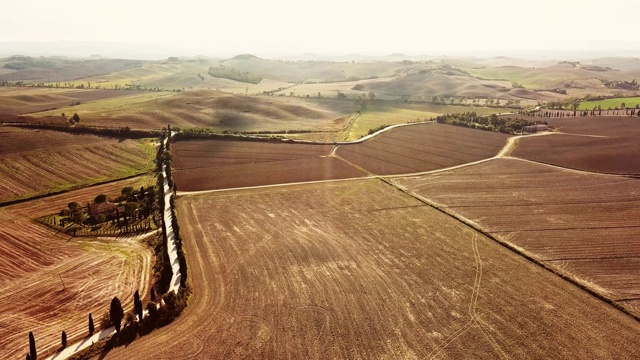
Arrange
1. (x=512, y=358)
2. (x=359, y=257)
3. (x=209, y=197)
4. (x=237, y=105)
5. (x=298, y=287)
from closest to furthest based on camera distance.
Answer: (x=512, y=358)
(x=298, y=287)
(x=359, y=257)
(x=209, y=197)
(x=237, y=105)

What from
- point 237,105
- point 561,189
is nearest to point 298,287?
point 561,189

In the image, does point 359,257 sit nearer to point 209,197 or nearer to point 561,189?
point 209,197

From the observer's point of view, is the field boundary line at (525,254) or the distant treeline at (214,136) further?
the distant treeline at (214,136)

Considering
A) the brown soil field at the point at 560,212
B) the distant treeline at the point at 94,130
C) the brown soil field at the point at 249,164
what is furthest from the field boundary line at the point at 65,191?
the brown soil field at the point at 560,212

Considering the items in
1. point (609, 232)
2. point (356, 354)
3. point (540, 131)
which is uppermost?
point (540, 131)

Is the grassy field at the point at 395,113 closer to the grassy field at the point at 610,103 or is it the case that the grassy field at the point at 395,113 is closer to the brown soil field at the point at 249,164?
the brown soil field at the point at 249,164

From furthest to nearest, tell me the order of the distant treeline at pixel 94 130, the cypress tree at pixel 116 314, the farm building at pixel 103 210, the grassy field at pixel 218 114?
1. the grassy field at pixel 218 114
2. the distant treeline at pixel 94 130
3. the farm building at pixel 103 210
4. the cypress tree at pixel 116 314

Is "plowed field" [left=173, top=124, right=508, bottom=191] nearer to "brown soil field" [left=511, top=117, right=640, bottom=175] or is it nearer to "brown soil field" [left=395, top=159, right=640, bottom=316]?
"brown soil field" [left=511, top=117, right=640, bottom=175]

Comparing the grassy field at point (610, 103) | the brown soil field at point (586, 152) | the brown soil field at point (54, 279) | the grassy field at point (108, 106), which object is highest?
the grassy field at point (610, 103)
